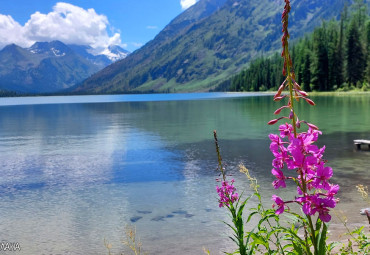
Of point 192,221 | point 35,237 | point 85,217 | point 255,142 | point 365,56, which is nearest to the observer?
point 35,237

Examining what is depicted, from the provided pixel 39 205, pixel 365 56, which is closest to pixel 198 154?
pixel 39 205

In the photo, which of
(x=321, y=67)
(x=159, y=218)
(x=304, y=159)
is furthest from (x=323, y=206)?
(x=321, y=67)

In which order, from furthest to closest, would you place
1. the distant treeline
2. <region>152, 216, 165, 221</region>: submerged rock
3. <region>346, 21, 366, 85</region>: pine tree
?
the distant treeline
<region>346, 21, 366, 85</region>: pine tree
<region>152, 216, 165, 221</region>: submerged rock

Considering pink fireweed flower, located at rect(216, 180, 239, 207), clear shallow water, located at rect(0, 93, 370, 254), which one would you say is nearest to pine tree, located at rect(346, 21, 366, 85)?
clear shallow water, located at rect(0, 93, 370, 254)

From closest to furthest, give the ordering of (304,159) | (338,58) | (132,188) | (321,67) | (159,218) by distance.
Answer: (304,159) → (159,218) → (132,188) → (338,58) → (321,67)

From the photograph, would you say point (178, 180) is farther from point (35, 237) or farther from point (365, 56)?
point (365, 56)

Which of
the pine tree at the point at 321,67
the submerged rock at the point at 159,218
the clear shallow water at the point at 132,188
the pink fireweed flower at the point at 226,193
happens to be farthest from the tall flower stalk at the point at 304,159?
the pine tree at the point at 321,67

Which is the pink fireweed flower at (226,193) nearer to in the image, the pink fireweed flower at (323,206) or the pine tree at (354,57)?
the pink fireweed flower at (323,206)

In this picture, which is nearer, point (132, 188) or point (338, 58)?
point (132, 188)

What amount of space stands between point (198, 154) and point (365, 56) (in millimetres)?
114952

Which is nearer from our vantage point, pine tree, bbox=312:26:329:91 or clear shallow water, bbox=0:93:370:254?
clear shallow water, bbox=0:93:370:254

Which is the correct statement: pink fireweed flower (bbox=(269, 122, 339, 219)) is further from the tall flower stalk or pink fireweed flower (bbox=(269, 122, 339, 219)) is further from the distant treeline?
the distant treeline

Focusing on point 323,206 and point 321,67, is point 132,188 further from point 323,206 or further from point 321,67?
point 321,67

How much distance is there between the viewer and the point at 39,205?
16234 millimetres
